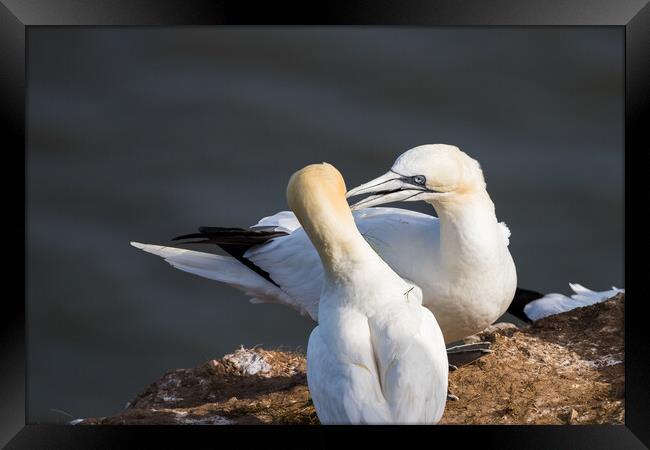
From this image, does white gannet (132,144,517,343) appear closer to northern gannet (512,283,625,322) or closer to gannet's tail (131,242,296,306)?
gannet's tail (131,242,296,306)

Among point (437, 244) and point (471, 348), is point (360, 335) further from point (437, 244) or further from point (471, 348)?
point (471, 348)

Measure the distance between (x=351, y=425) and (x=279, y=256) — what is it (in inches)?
73.3

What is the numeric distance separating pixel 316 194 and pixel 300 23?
0.82 metres

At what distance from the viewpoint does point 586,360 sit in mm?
6484

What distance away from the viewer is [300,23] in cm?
561

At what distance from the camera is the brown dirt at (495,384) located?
599 cm

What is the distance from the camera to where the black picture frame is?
18.3ft

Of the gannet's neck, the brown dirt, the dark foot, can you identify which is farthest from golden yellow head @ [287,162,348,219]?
the dark foot

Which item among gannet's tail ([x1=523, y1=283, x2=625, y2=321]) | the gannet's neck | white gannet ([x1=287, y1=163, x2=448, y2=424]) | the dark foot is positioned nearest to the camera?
white gannet ([x1=287, y1=163, x2=448, y2=424])

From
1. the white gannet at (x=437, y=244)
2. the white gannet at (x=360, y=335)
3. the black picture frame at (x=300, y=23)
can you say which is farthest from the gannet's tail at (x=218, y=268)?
the white gannet at (x=360, y=335)

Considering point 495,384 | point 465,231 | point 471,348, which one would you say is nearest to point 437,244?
point 465,231

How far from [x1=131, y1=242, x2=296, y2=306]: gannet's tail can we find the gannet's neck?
1.24 metres

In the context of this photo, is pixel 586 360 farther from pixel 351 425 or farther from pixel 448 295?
pixel 351 425

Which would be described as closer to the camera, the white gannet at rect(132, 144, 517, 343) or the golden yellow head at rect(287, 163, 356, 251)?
the golden yellow head at rect(287, 163, 356, 251)
